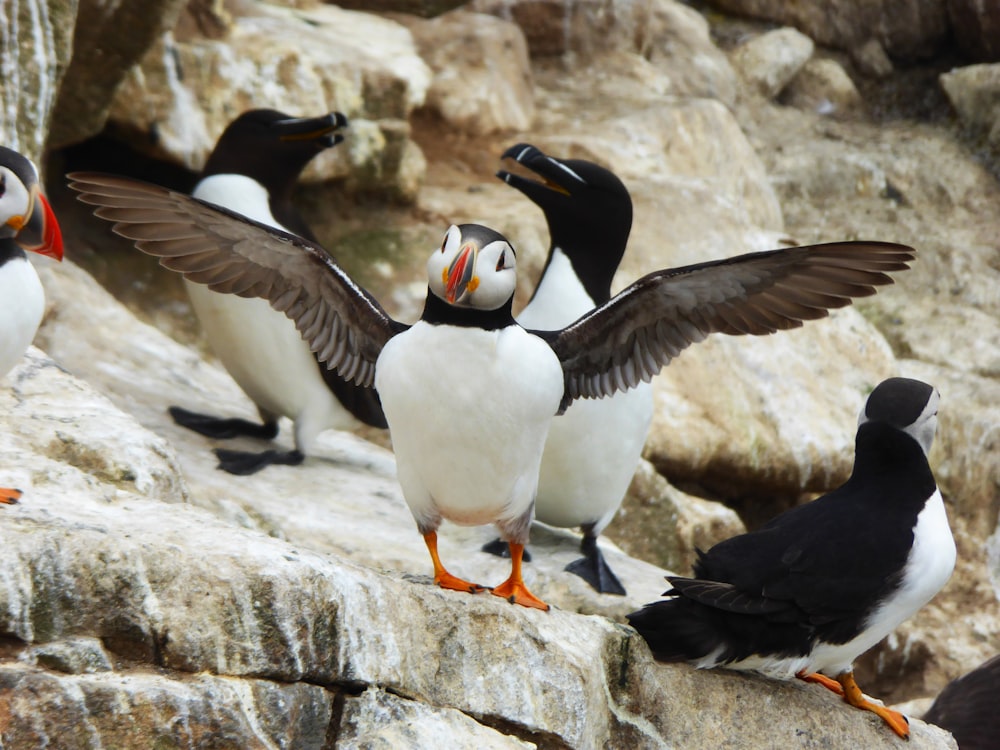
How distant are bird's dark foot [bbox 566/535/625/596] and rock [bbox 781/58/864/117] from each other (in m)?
7.53

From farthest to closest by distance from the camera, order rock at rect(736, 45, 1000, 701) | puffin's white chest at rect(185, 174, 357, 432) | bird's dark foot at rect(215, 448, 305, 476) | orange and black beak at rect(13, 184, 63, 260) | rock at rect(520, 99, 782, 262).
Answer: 1. rock at rect(520, 99, 782, 262)
2. rock at rect(736, 45, 1000, 701)
3. puffin's white chest at rect(185, 174, 357, 432)
4. bird's dark foot at rect(215, 448, 305, 476)
5. orange and black beak at rect(13, 184, 63, 260)

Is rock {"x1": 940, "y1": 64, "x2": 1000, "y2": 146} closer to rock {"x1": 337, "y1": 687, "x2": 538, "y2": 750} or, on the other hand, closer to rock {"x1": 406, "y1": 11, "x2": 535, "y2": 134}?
rock {"x1": 406, "y1": 11, "x2": 535, "y2": 134}

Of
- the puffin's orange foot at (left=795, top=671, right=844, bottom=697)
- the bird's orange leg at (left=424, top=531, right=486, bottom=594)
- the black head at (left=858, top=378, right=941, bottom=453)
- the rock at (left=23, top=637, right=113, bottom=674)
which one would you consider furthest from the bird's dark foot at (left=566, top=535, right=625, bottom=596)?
the rock at (left=23, top=637, right=113, bottom=674)

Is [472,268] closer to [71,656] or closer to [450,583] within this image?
[450,583]

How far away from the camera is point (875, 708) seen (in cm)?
372

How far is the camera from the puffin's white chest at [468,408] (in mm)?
3309

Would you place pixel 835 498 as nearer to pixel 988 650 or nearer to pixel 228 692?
pixel 228 692

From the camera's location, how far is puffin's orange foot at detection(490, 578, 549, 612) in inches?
136

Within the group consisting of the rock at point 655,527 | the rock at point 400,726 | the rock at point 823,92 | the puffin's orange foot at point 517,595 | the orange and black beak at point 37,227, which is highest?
the orange and black beak at point 37,227

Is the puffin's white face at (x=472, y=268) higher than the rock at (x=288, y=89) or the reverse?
higher

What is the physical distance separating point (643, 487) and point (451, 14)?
177 inches

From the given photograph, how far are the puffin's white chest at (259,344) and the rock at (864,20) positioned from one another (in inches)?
299

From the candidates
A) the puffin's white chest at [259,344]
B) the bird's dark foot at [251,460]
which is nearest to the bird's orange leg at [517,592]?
the bird's dark foot at [251,460]

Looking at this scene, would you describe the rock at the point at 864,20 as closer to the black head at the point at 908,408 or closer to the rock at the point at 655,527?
the rock at the point at 655,527
